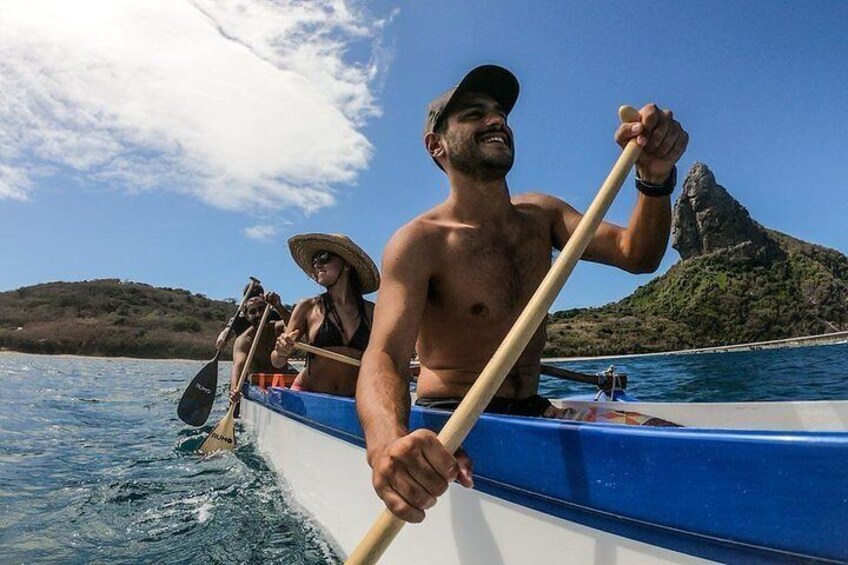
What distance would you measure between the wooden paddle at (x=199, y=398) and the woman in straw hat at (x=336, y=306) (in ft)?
12.2

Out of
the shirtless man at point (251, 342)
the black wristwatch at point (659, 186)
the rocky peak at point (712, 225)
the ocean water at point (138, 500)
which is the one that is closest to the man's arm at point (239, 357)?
the shirtless man at point (251, 342)

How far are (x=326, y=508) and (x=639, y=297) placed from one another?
94.6 meters

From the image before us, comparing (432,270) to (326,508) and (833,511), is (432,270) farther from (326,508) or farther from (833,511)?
(326,508)

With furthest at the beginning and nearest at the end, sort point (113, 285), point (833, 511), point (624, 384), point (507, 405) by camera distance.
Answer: point (113, 285), point (624, 384), point (507, 405), point (833, 511)

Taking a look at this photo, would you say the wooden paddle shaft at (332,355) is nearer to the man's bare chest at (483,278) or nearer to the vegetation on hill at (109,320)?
the man's bare chest at (483,278)

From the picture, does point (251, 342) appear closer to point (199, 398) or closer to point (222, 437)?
point (199, 398)

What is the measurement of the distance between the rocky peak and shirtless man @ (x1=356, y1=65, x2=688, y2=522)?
101 meters

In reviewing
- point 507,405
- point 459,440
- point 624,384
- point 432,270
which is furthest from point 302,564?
point 624,384

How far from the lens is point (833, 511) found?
1.09 m

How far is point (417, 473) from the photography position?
4.33 ft

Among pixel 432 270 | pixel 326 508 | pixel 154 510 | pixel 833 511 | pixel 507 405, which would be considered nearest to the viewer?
pixel 833 511

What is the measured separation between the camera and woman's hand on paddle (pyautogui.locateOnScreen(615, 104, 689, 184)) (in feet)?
6.15

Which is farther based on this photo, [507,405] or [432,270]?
[507,405]

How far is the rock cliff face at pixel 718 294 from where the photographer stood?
73875 millimetres
